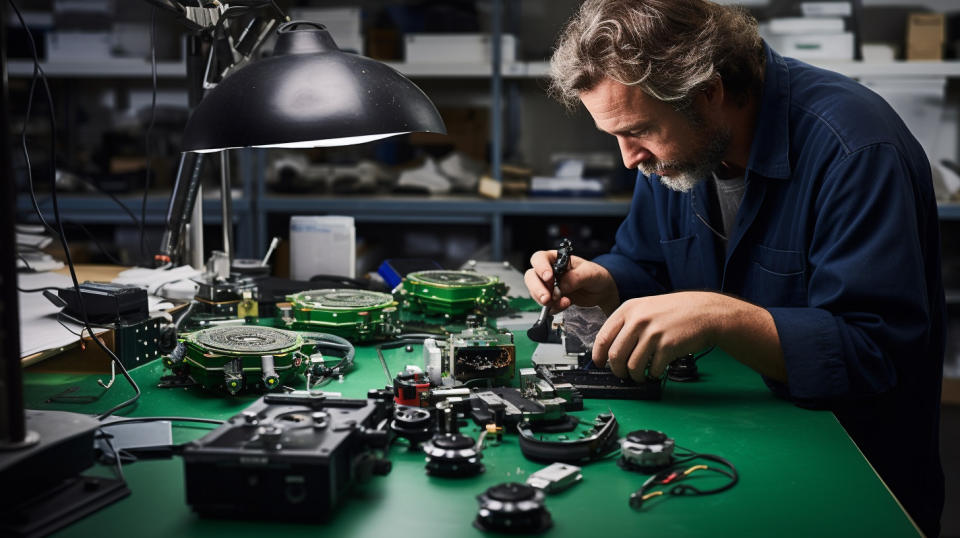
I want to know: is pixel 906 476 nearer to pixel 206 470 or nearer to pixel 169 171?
pixel 206 470

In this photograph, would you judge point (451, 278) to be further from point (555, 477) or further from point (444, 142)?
point (444, 142)

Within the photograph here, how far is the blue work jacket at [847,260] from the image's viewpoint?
1159 millimetres

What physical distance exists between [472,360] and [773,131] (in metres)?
0.62

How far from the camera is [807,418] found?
118 cm

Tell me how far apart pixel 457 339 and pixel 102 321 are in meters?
0.61

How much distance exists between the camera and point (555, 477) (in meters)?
0.92

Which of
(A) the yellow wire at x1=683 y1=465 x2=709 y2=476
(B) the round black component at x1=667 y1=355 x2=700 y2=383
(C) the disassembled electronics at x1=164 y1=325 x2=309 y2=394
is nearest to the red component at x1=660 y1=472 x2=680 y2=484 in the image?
(A) the yellow wire at x1=683 y1=465 x2=709 y2=476

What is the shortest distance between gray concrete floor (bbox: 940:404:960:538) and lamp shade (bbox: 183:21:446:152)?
6.94 feet

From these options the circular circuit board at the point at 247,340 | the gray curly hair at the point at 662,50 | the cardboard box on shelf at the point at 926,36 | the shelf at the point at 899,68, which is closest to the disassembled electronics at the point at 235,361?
the circular circuit board at the point at 247,340

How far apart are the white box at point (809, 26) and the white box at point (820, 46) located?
0.7 inches

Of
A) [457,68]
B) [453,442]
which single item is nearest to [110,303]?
[453,442]

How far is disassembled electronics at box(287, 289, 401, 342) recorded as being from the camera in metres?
1.53

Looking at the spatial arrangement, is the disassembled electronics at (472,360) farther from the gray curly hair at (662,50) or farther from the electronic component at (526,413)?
the gray curly hair at (662,50)

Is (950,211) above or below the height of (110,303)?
below
